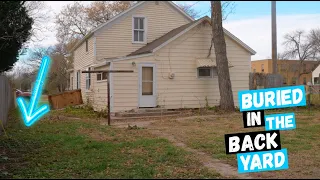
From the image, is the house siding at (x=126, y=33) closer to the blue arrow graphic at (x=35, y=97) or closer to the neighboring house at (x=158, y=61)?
the neighboring house at (x=158, y=61)

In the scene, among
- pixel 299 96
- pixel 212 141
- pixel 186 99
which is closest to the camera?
pixel 299 96

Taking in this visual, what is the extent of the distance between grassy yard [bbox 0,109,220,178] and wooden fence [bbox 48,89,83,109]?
10161mm

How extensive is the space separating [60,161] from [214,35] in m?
11.9

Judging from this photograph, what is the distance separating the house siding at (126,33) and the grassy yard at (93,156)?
1005 cm

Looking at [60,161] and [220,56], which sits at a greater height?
[220,56]

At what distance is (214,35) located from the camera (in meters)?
17.5

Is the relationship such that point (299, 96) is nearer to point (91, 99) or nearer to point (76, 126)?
point (76, 126)

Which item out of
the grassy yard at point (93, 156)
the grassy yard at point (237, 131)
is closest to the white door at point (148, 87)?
the grassy yard at point (237, 131)

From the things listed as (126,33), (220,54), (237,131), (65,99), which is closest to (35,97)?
(237,131)

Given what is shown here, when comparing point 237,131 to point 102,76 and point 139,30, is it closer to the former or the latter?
point 102,76

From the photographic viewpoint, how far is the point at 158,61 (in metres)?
18.0

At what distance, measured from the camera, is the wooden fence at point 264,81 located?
21270 mm

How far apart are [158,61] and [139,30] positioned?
4.01m

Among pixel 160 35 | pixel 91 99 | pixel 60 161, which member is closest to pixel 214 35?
pixel 160 35
